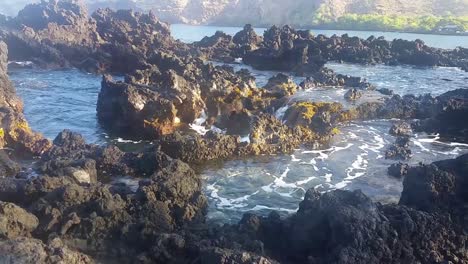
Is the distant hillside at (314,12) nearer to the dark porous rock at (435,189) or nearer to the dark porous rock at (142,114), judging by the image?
the dark porous rock at (142,114)

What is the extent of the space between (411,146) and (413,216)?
29.9 ft

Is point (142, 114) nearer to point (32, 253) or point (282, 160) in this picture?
point (282, 160)

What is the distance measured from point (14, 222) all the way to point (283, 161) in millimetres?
9475

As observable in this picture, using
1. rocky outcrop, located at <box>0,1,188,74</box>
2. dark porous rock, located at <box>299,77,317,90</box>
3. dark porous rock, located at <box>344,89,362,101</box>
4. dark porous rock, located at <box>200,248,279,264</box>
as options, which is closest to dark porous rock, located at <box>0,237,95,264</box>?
dark porous rock, located at <box>200,248,279,264</box>

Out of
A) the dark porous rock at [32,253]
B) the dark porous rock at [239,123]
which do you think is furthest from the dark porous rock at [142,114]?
the dark porous rock at [32,253]

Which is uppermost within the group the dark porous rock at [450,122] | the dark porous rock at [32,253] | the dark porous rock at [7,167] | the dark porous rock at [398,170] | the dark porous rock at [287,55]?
the dark porous rock at [287,55]

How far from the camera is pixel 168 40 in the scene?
4178 centimetres

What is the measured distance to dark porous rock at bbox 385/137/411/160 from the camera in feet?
57.1

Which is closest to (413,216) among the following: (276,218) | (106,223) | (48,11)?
(276,218)

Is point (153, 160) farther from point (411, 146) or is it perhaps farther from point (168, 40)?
point (168, 40)

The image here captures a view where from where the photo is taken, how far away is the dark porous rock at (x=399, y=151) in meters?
17.4

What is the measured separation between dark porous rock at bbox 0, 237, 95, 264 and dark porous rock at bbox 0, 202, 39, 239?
1646 mm

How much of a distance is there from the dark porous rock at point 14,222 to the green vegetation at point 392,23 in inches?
2577

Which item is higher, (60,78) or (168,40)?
(168,40)
